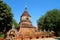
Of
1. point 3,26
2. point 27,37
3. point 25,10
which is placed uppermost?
point 25,10

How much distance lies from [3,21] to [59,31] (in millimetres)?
22082

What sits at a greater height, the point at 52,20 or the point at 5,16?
the point at 5,16

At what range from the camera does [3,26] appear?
145ft

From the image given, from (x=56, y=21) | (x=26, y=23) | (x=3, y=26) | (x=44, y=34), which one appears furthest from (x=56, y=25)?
(x=3, y=26)

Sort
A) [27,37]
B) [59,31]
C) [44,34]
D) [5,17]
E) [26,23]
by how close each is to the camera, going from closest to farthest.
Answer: [27,37] → [44,34] → [5,17] → [26,23] → [59,31]

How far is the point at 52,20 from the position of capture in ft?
185

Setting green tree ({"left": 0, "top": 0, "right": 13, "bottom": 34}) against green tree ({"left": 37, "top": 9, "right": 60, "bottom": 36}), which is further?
green tree ({"left": 37, "top": 9, "right": 60, "bottom": 36})

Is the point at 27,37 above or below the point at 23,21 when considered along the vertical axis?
below

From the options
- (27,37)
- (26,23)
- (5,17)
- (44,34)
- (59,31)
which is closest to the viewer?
(27,37)

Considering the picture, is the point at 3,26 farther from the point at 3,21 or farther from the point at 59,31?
the point at 59,31

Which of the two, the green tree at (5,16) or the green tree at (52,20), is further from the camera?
the green tree at (52,20)

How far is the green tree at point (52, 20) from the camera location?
181 feet

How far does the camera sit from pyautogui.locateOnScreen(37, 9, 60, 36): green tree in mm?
55166

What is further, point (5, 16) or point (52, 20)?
point (52, 20)
